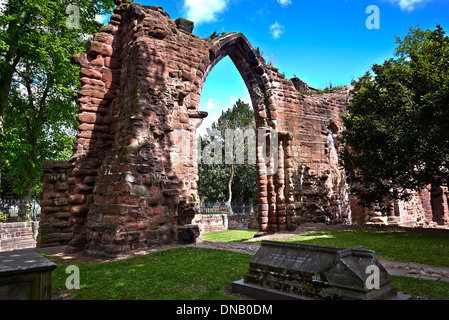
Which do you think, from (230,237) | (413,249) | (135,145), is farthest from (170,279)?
(230,237)

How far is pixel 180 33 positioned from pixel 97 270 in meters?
7.68

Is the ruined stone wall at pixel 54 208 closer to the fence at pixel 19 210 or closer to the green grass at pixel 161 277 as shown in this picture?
the green grass at pixel 161 277

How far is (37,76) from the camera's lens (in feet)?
54.1

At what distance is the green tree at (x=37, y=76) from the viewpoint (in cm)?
1384

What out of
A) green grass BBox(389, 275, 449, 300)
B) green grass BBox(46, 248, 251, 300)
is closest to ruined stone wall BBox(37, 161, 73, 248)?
green grass BBox(46, 248, 251, 300)

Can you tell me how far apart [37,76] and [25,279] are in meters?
17.4

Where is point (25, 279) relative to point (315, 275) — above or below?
above

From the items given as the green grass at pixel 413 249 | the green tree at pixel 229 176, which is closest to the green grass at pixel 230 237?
the green grass at pixel 413 249

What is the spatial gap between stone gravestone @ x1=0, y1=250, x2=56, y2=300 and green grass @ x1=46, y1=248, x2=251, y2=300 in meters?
0.79

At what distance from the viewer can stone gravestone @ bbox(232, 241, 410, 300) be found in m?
3.03

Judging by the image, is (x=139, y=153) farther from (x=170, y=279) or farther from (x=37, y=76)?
(x=37, y=76)

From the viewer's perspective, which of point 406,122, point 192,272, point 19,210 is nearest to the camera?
point 192,272
